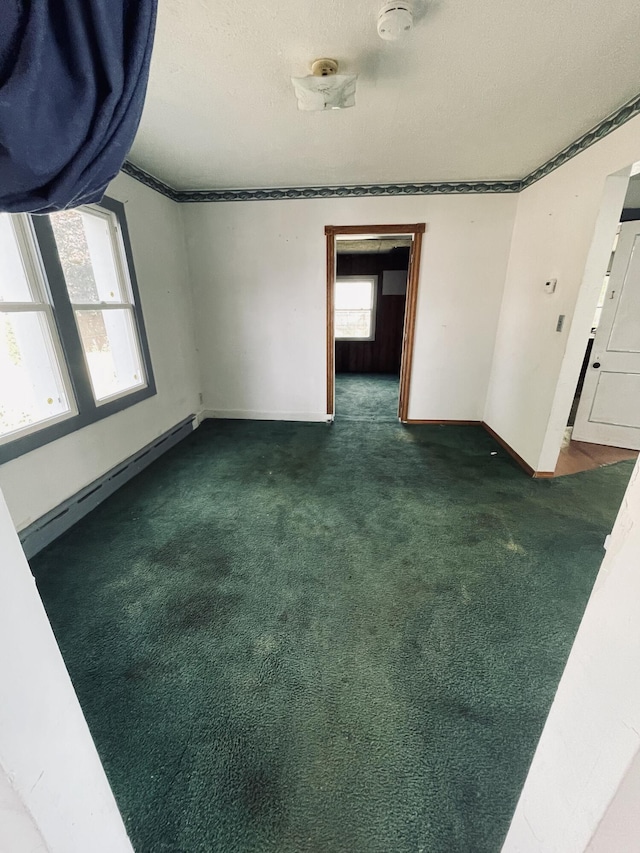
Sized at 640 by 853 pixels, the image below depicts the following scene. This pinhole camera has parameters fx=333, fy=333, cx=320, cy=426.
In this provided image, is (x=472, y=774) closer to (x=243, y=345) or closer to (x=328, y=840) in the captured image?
(x=328, y=840)

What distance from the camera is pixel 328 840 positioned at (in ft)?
3.01

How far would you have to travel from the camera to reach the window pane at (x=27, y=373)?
1.89 meters

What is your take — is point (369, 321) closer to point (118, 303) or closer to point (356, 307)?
point (356, 307)

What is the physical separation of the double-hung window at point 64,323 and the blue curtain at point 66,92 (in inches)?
68.2

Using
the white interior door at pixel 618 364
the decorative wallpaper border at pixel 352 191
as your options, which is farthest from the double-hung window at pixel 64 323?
the white interior door at pixel 618 364

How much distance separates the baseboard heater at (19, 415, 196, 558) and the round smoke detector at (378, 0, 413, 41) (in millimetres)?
2966

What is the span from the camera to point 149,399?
3.08 m

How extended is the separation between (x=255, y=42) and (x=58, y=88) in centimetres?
146

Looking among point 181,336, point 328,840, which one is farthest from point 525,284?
point 328,840

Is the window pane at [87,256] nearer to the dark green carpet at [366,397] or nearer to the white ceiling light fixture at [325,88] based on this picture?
the white ceiling light fixture at [325,88]

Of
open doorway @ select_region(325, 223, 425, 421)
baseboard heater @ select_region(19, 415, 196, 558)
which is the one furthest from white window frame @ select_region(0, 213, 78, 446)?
open doorway @ select_region(325, 223, 425, 421)

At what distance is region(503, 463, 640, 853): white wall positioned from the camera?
462mm

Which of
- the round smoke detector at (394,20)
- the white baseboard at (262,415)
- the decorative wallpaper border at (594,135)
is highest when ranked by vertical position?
the round smoke detector at (394,20)

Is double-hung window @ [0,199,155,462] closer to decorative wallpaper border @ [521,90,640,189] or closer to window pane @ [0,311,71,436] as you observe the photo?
window pane @ [0,311,71,436]
